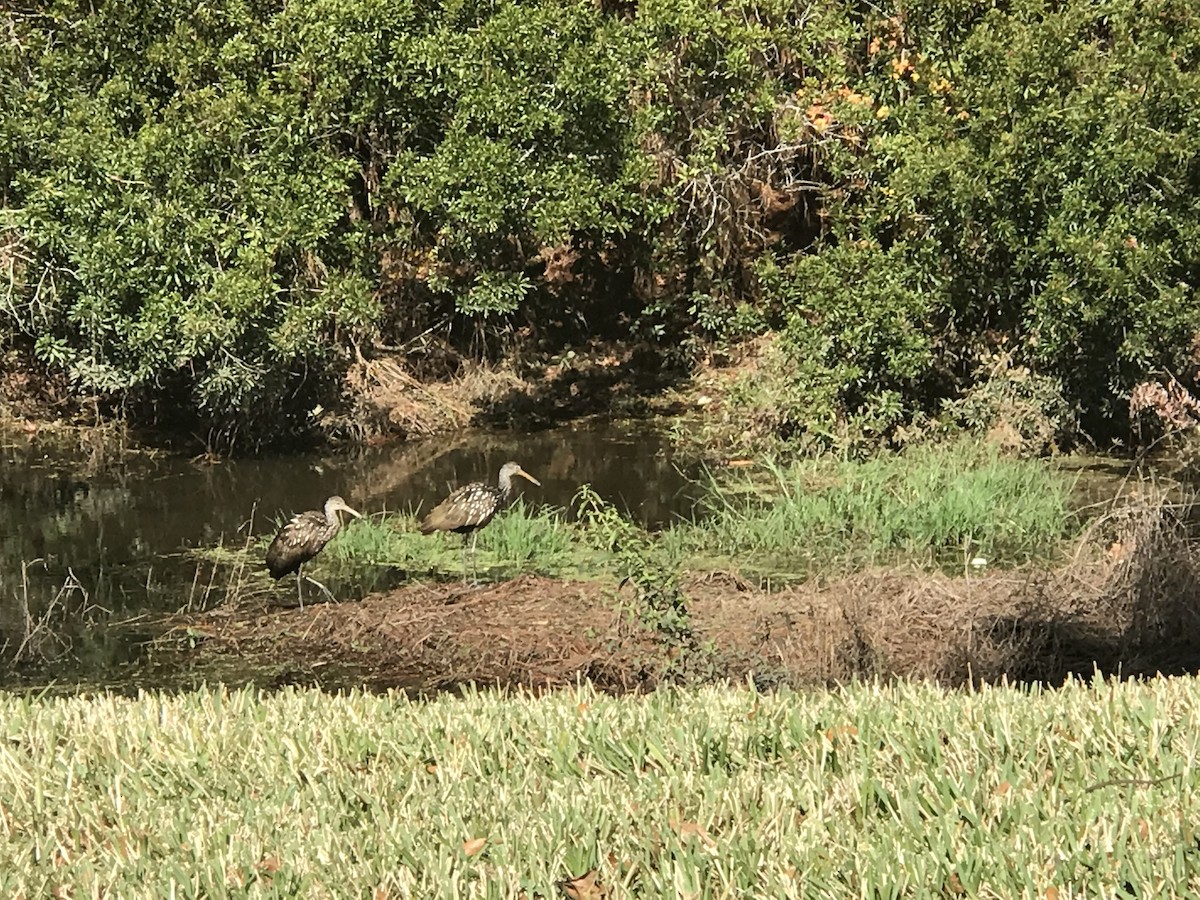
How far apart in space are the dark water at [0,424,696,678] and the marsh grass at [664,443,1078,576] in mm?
1413

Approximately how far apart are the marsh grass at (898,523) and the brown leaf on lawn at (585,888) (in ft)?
24.2

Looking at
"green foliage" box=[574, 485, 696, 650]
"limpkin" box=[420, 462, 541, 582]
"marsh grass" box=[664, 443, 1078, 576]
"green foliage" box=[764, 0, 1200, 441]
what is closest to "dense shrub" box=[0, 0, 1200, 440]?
"green foliage" box=[764, 0, 1200, 441]

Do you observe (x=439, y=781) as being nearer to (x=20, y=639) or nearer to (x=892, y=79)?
(x=20, y=639)

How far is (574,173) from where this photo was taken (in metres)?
16.9

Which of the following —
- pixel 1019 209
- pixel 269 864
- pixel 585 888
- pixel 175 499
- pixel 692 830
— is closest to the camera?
pixel 585 888

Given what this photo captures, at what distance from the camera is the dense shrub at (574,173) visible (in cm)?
1456

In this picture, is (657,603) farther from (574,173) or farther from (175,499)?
(574,173)

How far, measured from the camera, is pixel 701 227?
65.9 ft

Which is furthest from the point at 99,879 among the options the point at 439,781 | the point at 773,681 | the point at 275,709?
the point at 773,681

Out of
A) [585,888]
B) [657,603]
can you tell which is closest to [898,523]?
[657,603]

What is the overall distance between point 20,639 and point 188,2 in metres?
8.08

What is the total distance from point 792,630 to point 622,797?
513cm

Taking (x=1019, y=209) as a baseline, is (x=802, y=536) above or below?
below

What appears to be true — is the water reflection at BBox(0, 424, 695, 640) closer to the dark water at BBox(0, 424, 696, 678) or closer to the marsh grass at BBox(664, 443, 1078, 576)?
the dark water at BBox(0, 424, 696, 678)
